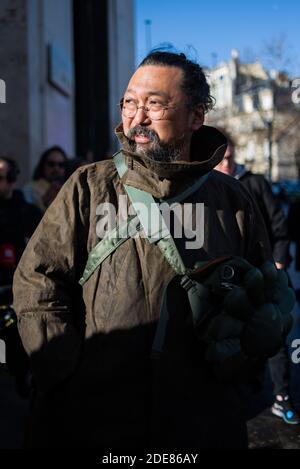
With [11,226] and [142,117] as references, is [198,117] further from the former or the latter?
[11,226]

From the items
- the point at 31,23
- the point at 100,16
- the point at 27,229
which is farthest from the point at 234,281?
the point at 100,16

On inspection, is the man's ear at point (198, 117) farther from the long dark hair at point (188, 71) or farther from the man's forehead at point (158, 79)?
the man's forehead at point (158, 79)

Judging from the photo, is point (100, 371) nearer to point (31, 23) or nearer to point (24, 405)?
point (24, 405)

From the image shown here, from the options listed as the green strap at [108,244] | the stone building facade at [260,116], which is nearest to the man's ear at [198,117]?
the green strap at [108,244]

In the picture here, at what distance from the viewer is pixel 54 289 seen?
1.74m

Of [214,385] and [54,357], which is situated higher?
[54,357]

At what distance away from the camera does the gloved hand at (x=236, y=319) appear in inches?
66.7

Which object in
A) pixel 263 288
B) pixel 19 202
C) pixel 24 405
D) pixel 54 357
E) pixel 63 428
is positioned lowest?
pixel 24 405

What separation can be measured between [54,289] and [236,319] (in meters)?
0.56

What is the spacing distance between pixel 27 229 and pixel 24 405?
1.25 m

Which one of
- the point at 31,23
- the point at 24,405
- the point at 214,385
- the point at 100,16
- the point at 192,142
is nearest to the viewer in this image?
the point at 214,385

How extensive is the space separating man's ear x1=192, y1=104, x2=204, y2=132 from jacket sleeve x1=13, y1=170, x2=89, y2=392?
0.44 metres

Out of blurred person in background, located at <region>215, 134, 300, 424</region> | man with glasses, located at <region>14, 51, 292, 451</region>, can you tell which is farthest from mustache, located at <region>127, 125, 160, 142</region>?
blurred person in background, located at <region>215, 134, 300, 424</region>

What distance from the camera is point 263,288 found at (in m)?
1.76
